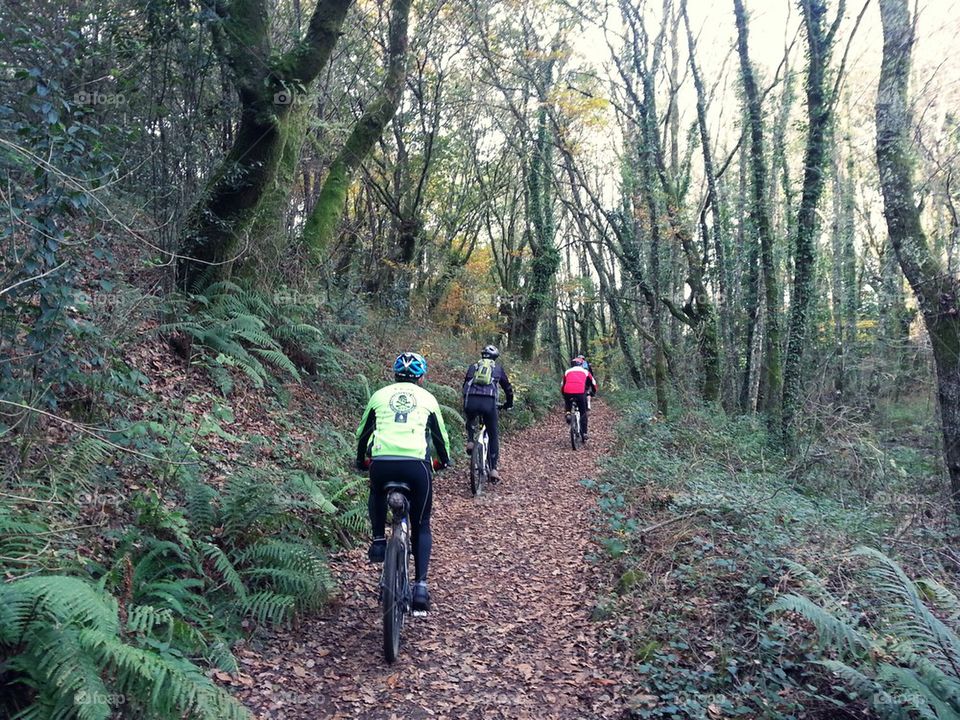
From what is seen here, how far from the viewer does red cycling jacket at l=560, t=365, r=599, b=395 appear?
43.5 feet

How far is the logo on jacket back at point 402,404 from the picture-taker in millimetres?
4927

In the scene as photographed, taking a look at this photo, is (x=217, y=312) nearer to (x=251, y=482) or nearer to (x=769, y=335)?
(x=251, y=482)

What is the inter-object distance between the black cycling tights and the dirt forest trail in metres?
0.71

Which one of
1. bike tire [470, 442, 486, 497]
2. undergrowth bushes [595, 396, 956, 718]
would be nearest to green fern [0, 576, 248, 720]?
undergrowth bushes [595, 396, 956, 718]

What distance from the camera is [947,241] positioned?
372 inches

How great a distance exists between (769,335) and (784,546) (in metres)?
9.57

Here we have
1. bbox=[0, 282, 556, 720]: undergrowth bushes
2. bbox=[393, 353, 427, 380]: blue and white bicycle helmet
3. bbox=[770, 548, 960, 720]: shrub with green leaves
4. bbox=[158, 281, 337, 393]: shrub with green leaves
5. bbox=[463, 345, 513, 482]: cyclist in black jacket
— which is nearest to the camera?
bbox=[0, 282, 556, 720]: undergrowth bushes

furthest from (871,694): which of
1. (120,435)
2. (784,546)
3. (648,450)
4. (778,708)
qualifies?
(648,450)

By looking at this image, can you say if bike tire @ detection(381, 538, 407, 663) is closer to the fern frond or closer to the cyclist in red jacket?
the fern frond

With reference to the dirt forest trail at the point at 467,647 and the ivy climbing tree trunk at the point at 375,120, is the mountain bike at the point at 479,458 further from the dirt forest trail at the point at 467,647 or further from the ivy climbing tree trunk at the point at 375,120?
the ivy climbing tree trunk at the point at 375,120

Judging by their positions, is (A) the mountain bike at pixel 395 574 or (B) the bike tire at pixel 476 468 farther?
(B) the bike tire at pixel 476 468

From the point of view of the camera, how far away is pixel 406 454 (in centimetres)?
482

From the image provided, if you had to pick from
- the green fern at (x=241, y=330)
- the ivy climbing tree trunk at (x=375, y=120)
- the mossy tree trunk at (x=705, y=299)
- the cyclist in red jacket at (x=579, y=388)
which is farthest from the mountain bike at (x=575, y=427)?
the ivy climbing tree trunk at (x=375, y=120)

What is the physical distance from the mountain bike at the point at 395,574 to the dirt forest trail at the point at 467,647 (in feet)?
0.81
